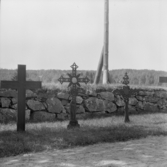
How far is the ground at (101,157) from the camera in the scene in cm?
409

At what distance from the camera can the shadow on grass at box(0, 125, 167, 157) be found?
5.09 meters

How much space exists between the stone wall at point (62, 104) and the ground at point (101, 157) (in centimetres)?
339

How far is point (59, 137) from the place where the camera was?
5.85 m

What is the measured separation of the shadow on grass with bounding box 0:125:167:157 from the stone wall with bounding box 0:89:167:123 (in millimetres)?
2076

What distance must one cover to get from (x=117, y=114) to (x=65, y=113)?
1981mm

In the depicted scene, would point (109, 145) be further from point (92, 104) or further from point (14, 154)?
point (92, 104)

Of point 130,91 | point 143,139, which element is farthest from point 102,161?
point 130,91

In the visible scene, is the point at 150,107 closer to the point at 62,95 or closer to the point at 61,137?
the point at 62,95

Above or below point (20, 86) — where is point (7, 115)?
below

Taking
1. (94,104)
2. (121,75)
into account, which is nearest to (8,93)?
(94,104)

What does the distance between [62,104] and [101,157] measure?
5072 millimetres

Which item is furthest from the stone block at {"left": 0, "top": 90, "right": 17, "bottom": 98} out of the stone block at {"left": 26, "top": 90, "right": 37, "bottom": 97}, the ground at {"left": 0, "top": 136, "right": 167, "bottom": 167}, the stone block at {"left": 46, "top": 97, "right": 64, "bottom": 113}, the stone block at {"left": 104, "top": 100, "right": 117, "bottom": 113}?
the ground at {"left": 0, "top": 136, "right": 167, "bottom": 167}

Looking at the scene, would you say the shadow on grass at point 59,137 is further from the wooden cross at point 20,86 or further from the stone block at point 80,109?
the stone block at point 80,109

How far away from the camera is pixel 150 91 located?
1170 centimetres
